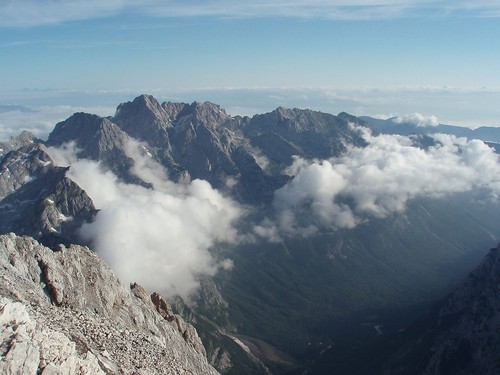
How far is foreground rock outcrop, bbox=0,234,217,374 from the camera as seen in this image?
161ft

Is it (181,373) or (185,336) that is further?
(185,336)

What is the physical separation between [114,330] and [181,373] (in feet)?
42.9

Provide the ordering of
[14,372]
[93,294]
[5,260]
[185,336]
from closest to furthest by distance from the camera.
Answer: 1. [14,372]
2. [5,260]
3. [93,294]
4. [185,336]

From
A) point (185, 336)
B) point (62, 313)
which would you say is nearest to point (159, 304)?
point (185, 336)

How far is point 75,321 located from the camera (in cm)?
7306

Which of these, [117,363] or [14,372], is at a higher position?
[14,372]

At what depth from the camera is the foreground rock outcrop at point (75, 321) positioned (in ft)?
161

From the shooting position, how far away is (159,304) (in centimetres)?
15038

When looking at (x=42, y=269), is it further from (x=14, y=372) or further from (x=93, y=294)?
(x=14, y=372)

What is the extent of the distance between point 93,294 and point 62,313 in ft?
105

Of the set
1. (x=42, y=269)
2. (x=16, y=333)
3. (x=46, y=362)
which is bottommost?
(x=42, y=269)

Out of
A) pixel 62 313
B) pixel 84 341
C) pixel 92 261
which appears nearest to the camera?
pixel 84 341

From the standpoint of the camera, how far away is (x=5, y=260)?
296 feet

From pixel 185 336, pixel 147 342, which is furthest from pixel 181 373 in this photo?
pixel 185 336
